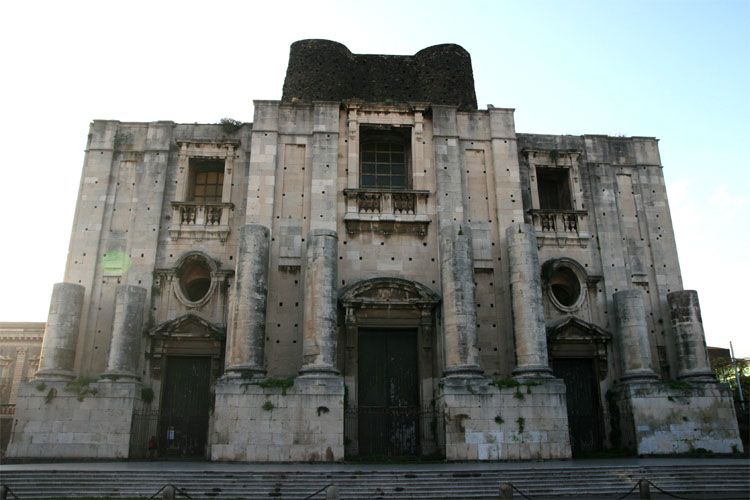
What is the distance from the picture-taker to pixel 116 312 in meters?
17.8

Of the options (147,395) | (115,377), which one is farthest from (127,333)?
(147,395)

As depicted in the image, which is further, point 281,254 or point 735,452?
point 281,254

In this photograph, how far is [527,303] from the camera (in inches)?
698

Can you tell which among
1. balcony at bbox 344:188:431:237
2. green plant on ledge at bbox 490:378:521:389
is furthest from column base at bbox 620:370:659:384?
balcony at bbox 344:188:431:237

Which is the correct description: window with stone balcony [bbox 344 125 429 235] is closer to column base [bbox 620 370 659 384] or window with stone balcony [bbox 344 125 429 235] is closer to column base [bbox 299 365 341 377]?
column base [bbox 299 365 341 377]

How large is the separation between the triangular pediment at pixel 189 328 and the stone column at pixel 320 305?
285 centimetres

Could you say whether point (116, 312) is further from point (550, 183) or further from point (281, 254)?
point (550, 183)

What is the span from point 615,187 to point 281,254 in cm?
1217

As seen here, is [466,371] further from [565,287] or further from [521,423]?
[565,287]

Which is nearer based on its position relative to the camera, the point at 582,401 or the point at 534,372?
the point at 534,372

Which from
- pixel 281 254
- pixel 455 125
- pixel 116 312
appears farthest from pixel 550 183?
pixel 116 312

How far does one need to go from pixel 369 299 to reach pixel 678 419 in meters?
9.49

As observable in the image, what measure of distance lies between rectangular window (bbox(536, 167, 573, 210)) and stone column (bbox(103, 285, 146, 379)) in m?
14.1

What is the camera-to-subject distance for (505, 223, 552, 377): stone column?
1717 cm
